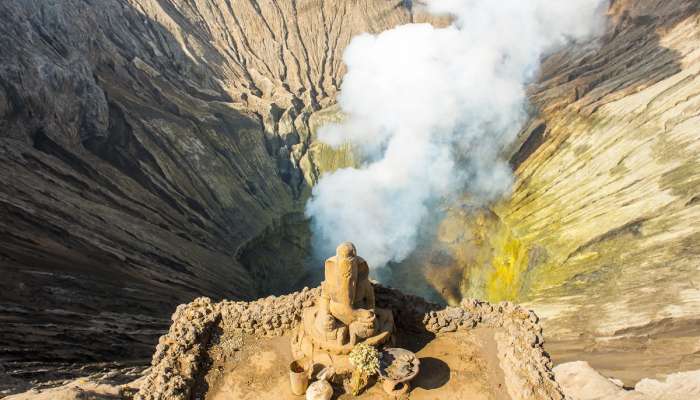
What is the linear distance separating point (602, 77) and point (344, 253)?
56.4 meters

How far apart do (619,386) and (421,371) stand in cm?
1306

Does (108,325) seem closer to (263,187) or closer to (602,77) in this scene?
(263,187)

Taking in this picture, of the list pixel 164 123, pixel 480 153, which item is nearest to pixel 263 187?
pixel 164 123

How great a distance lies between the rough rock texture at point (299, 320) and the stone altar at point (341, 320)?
1.42 m

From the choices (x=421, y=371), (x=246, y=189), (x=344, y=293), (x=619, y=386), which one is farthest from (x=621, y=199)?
(x=246, y=189)

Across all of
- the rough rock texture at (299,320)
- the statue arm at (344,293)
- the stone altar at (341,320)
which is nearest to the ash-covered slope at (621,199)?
the rough rock texture at (299,320)

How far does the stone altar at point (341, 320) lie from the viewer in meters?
14.0

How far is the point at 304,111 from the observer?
2697 inches

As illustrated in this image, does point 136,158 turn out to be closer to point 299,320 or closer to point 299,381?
point 299,320

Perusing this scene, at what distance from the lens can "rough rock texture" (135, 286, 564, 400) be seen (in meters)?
13.4

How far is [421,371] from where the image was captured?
14133 millimetres

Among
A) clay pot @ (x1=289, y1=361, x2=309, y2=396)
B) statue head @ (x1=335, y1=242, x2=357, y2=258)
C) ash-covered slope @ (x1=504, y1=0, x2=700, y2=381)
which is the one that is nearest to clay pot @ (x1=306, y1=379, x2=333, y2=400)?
clay pot @ (x1=289, y1=361, x2=309, y2=396)

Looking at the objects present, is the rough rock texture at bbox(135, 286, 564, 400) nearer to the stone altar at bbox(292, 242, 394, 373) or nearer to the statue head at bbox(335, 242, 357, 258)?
the stone altar at bbox(292, 242, 394, 373)

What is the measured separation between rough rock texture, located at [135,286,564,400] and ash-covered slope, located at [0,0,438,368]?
37.2 feet
